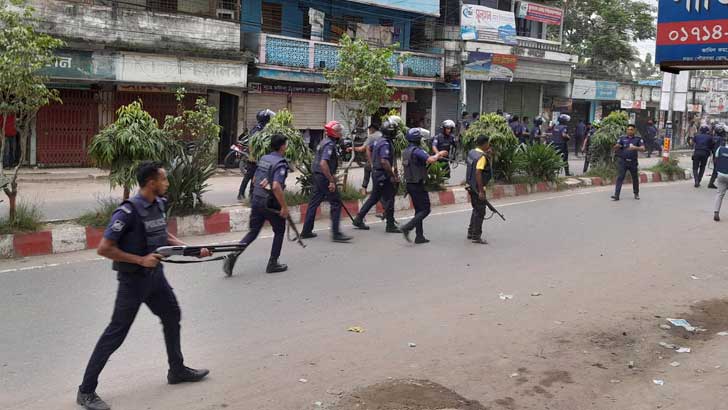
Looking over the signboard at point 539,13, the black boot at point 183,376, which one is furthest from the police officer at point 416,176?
the signboard at point 539,13

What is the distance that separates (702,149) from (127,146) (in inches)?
602

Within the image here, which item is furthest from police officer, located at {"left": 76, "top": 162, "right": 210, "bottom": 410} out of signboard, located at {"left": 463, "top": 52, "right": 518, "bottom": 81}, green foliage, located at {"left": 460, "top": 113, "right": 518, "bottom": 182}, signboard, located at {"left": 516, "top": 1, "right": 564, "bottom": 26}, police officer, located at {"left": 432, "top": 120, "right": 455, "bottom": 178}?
signboard, located at {"left": 516, "top": 1, "right": 564, "bottom": 26}

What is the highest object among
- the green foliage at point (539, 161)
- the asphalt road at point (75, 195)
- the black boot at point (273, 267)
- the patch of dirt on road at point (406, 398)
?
the green foliage at point (539, 161)

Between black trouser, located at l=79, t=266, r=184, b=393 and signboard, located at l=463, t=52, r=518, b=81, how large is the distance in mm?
26512

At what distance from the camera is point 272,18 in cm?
2453

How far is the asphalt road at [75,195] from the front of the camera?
1231 cm

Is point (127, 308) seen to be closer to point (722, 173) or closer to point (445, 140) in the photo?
point (445, 140)

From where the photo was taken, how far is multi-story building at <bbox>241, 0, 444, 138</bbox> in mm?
23141

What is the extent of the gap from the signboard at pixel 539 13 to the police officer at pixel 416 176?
25.1m

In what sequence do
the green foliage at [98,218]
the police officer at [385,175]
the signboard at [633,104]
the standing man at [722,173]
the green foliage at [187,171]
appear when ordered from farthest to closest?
the signboard at [633,104] → the standing man at [722,173] → the green foliage at [187,171] → the police officer at [385,175] → the green foliage at [98,218]

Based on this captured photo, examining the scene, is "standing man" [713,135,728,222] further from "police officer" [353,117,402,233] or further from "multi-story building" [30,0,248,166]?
"multi-story building" [30,0,248,166]

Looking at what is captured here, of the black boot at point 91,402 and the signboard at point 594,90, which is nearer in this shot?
the black boot at point 91,402

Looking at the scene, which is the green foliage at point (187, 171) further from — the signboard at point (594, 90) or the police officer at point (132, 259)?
the signboard at point (594, 90)

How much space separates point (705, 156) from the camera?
19.9 metres
